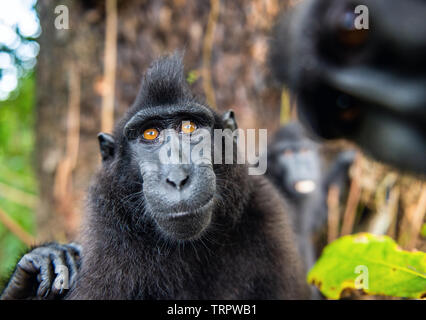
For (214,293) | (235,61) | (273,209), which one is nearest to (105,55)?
(235,61)

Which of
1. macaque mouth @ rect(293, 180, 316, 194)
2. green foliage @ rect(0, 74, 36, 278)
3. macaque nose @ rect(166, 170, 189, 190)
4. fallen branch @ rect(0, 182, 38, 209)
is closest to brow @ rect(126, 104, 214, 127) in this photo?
macaque nose @ rect(166, 170, 189, 190)

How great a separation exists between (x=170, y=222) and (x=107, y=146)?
2.49 ft

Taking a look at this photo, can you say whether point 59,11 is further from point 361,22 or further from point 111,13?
point 361,22

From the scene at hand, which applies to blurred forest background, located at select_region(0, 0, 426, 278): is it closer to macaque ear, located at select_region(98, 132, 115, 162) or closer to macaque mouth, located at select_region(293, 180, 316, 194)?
macaque mouth, located at select_region(293, 180, 316, 194)

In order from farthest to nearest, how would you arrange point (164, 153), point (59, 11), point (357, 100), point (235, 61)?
point (235, 61), point (59, 11), point (164, 153), point (357, 100)

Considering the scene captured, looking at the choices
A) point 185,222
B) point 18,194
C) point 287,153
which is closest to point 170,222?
point 185,222

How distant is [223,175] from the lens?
2.62 meters

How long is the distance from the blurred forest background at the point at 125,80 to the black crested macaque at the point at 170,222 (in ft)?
4.81

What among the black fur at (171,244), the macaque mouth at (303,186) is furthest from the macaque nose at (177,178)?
the macaque mouth at (303,186)

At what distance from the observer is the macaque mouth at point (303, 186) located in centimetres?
498

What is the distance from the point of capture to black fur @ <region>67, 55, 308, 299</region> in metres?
2.40

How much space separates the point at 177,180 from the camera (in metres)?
2.09

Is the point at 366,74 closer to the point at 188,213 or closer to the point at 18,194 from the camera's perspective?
the point at 188,213

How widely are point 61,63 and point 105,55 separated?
52cm
